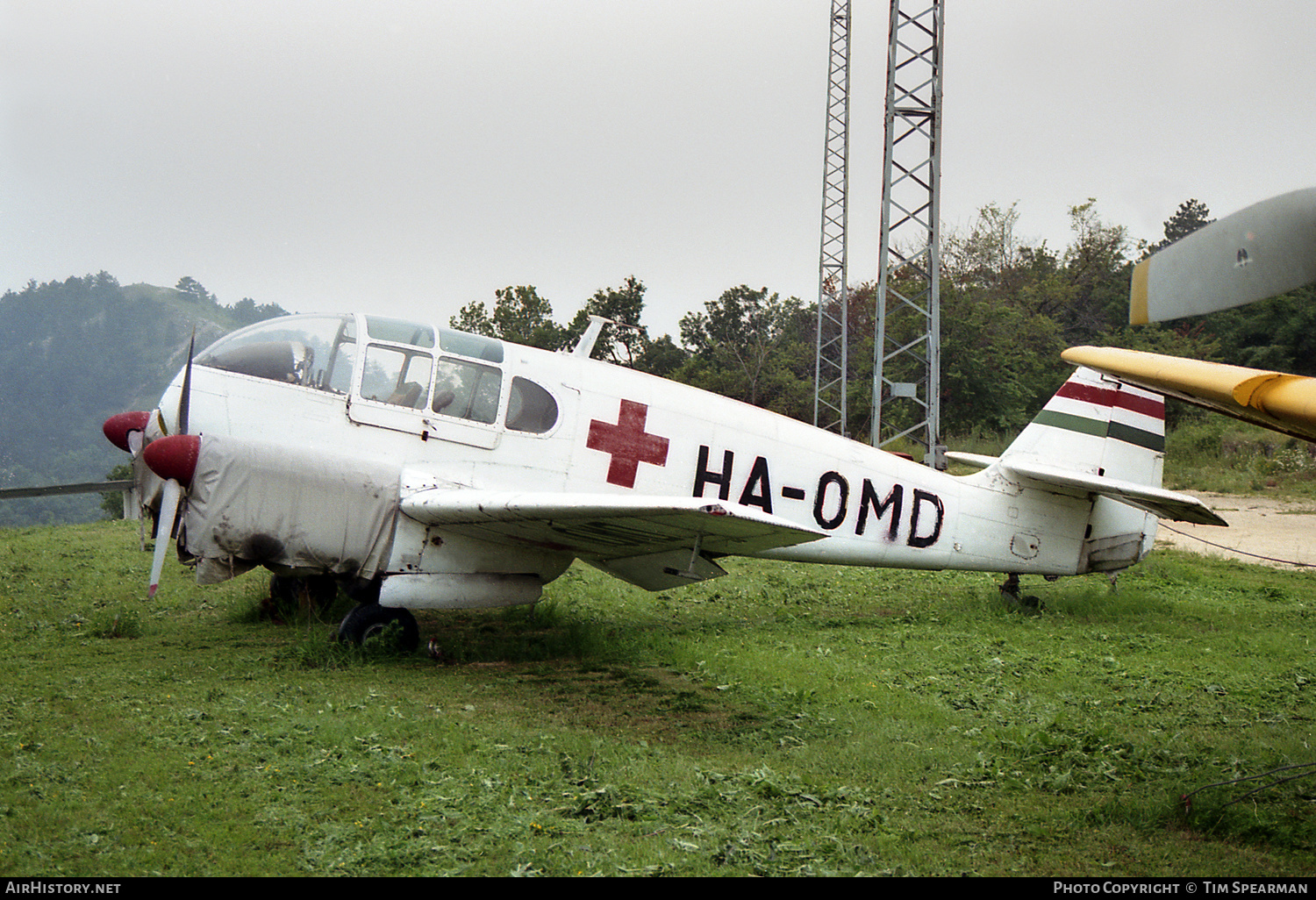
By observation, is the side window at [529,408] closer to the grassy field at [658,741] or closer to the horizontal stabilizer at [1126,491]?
the grassy field at [658,741]

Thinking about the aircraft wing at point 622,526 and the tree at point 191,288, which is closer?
the aircraft wing at point 622,526

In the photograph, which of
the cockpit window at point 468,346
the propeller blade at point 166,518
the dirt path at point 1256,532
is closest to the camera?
the propeller blade at point 166,518

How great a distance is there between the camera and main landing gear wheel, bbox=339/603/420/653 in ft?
23.3

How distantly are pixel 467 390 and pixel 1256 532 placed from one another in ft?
46.0

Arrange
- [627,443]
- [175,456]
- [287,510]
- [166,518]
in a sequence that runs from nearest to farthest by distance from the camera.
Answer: [175,456]
[166,518]
[287,510]
[627,443]

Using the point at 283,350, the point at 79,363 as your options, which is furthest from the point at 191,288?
the point at 283,350

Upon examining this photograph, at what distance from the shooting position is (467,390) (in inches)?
291

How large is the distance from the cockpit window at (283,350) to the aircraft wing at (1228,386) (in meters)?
5.35

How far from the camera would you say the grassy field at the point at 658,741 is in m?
3.69

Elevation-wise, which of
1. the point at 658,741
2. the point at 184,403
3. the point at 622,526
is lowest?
the point at 658,741

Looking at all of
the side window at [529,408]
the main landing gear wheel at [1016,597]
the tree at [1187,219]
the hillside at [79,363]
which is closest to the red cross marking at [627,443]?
the side window at [529,408]

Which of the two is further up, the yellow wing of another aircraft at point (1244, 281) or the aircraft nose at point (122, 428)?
the yellow wing of another aircraft at point (1244, 281)

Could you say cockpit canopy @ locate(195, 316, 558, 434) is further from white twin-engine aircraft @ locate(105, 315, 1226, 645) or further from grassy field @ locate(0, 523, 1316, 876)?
grassy field @ locate(0, 523, 1316, 876)

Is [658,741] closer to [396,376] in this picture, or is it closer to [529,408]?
[529,408]
